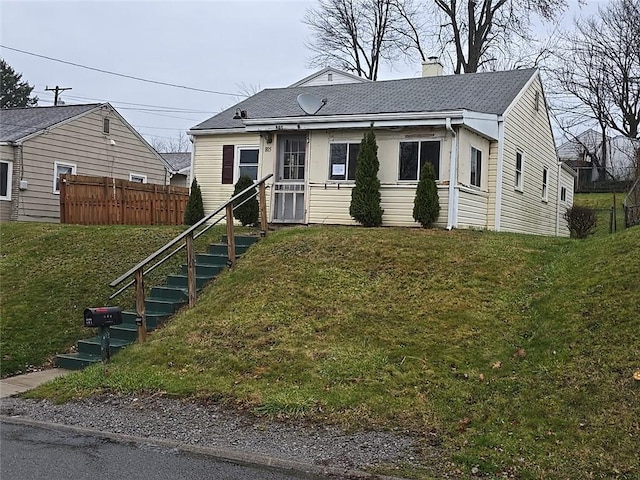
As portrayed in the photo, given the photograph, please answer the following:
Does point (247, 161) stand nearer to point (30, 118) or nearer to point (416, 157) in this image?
point (416, 157)

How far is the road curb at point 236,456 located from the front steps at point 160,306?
2.53 metres

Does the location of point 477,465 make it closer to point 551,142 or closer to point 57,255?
point 57,255

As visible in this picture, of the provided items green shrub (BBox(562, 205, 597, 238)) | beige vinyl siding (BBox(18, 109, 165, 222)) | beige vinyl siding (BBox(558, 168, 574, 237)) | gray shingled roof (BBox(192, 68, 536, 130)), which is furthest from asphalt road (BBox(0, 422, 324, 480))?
beige vinyl siding (BBox(558, 168, 574, 237))

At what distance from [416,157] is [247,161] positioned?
6.02 meters

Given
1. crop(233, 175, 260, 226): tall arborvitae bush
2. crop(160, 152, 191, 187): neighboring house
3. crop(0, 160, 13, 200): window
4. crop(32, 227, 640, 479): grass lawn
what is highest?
crop(160, 152, 191, 187): neighboring house

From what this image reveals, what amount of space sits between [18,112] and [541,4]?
2420 cm

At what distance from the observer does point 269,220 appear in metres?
16.4

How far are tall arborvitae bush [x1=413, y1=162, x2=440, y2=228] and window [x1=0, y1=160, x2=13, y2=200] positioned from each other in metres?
14.0

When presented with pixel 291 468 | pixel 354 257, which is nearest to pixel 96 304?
pixel 354 257

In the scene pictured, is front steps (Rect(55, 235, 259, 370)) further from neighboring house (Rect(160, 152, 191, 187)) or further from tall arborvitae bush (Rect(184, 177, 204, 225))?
neighboring house (Rect(160, 152, 191, 187))

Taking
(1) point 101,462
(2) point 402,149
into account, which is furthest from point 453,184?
(1) point 101,462

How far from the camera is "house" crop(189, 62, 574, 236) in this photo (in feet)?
48.1

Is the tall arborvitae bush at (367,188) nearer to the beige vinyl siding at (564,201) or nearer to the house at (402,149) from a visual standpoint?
the house at (402,149)

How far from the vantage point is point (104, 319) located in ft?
28.2
